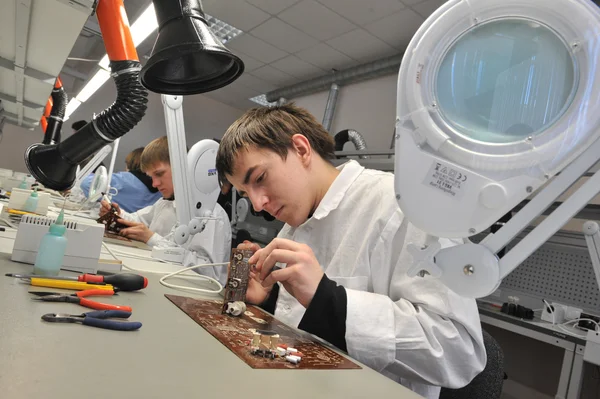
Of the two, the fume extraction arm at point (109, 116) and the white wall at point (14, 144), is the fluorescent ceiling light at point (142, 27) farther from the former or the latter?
the white wall at point (14, 144)

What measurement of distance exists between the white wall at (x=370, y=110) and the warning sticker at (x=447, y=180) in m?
4.37

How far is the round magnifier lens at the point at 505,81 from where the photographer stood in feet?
2.14

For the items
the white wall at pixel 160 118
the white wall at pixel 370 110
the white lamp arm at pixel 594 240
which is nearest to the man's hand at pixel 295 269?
the white lamp arm at pixel 594 240

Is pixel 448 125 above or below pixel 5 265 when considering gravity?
above

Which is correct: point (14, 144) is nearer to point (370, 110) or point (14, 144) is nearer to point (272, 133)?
point (370, 110)

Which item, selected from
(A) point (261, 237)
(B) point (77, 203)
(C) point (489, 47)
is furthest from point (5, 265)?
(A) point (261, 237)

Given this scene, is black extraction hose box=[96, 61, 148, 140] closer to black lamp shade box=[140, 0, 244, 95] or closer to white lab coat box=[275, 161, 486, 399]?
black lamp shade box=[140, 0, 244, 95]

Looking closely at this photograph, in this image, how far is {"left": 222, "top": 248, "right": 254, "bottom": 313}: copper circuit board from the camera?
951mm

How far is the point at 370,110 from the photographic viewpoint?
546 centimetres

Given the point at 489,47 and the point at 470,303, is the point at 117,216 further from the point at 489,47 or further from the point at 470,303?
the point at 489,47

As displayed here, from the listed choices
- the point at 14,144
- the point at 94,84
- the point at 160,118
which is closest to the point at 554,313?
the point at 94,84

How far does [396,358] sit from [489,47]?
1.94ft

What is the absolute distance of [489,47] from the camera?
698 millimetres

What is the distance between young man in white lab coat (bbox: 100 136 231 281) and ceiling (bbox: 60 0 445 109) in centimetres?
124
